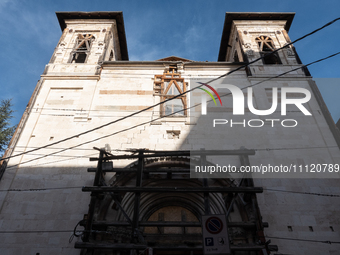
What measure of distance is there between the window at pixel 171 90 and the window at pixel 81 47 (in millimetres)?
5570

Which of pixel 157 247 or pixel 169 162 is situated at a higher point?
pixel 169 162

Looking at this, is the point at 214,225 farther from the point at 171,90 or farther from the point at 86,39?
the point at 86,39

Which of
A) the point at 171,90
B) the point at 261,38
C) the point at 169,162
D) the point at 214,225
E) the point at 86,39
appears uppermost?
the point at 261,38

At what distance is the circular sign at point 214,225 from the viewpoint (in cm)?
496

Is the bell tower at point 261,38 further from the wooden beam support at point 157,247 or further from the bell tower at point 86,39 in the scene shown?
the wooden beam support at point 157,247

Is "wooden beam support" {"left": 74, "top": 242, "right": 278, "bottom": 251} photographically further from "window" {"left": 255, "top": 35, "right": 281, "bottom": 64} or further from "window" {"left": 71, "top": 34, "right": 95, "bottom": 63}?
"window" {"left": 255, "top": 35, "right": 281, "bottom": 64}

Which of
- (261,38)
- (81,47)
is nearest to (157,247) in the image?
(81,47)

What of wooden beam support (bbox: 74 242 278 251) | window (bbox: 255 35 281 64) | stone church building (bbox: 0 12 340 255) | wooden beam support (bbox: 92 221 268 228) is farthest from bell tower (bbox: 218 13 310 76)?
wooden beam support (bbox: 74 242 278 251)

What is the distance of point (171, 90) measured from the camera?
42.2 ft

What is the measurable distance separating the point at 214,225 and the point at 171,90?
Result: 8.91 meters

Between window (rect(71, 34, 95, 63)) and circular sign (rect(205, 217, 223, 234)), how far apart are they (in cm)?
1342

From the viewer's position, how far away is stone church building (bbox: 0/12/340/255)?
7.31m

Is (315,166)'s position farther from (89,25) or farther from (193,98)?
(89,25)

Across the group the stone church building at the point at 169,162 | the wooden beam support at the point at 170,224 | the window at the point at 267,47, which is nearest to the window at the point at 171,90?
the stone church building at the point at 169,162
